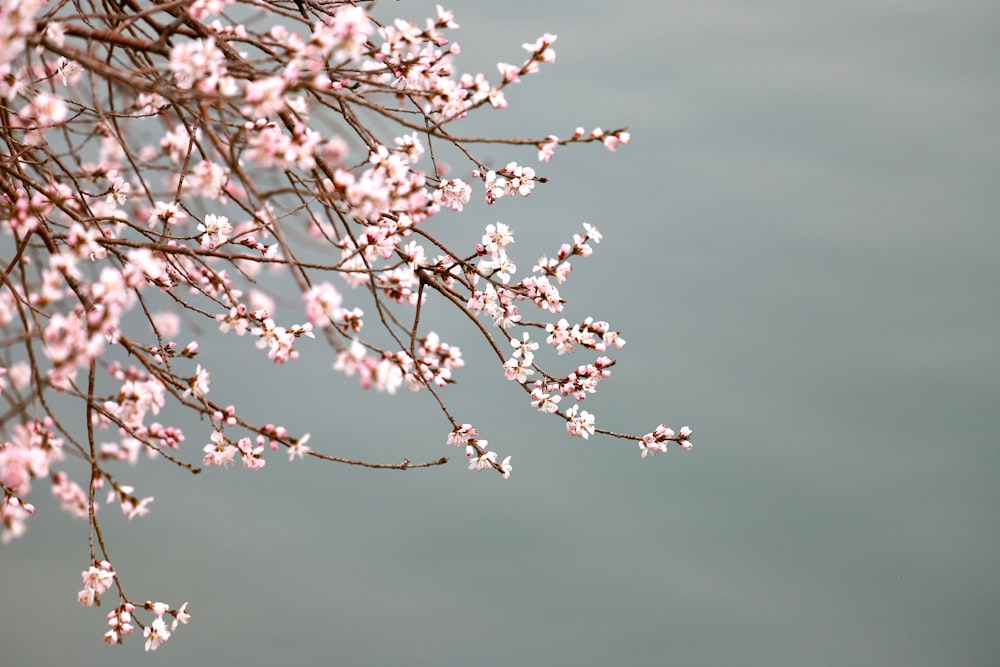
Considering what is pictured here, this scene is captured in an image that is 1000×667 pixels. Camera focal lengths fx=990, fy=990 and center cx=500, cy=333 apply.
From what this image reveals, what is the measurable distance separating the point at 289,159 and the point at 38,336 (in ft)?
1.56

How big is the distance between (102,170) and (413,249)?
0.78 meters

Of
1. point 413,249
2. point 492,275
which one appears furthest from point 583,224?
point 413,249

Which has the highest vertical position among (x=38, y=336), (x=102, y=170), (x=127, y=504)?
(x=102, y=170)

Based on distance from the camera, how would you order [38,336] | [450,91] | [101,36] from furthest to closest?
[450,91] < [101,36] < [38,336]

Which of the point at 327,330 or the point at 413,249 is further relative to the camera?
the point at 413,249

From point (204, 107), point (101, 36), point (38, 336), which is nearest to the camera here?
point (38, 336)

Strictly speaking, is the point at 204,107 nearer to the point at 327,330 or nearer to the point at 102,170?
the point at 327,330

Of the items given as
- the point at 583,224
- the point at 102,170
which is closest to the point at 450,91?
the point at 583,224

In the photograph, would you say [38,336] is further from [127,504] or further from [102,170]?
[102,170]

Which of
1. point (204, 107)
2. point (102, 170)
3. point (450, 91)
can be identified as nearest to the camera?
point (204, 107)

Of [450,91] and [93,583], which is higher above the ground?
[450,91]

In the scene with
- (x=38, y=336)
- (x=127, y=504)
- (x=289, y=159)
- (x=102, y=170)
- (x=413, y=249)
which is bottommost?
(x=127, y=504)

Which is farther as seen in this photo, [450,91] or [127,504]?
[450,91]

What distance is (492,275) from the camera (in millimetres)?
2311
